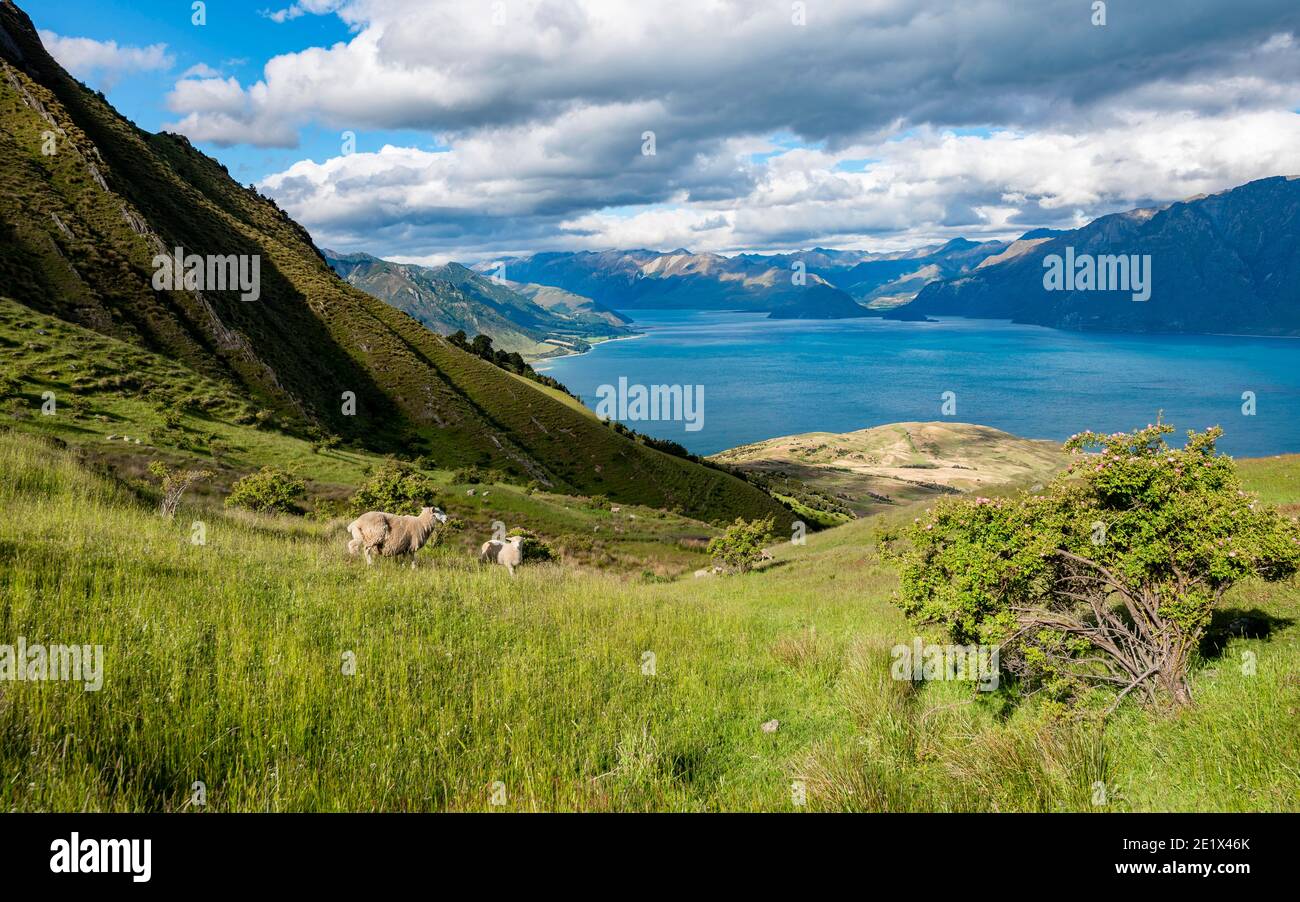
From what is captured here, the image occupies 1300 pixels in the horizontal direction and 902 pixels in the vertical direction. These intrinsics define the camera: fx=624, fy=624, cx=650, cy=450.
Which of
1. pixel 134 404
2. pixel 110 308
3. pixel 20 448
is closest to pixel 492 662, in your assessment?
pixel 20 448

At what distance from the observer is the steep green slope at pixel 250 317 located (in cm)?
6719

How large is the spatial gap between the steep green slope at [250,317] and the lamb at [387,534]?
190 feet

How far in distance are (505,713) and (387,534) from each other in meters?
8.87

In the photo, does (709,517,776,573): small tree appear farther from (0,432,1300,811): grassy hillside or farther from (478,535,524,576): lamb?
(0,432,1300,811): grassy hillside

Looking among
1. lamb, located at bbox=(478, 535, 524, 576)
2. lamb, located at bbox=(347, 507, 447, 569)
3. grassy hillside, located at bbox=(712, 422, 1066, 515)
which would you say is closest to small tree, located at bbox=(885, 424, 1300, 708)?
lamb, located at bbox=(347, 507, 447, 569)

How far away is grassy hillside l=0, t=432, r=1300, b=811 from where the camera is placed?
14.9 ft

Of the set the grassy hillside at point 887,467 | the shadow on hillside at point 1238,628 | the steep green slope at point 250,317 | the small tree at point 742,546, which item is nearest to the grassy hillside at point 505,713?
the shadow on hillside at point 1238,628

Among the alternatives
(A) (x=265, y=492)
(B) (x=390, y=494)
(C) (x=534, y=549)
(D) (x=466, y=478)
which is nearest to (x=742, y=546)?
(C) (x=534, y=549)

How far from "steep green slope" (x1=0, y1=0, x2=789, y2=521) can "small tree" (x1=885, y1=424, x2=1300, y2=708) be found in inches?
2702

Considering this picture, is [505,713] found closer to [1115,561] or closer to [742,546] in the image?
[1115,561]

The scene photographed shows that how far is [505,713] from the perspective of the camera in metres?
6.04
